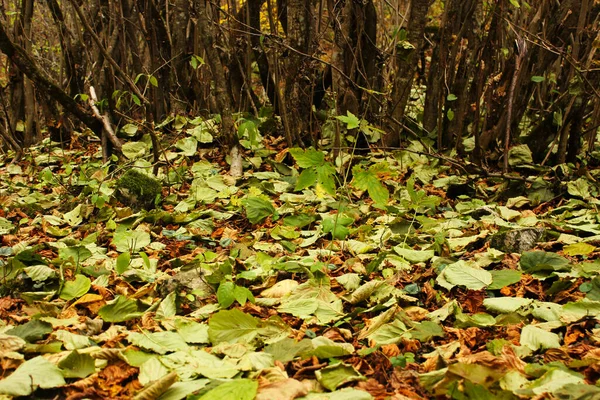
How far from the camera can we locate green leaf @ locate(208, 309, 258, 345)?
170 cm

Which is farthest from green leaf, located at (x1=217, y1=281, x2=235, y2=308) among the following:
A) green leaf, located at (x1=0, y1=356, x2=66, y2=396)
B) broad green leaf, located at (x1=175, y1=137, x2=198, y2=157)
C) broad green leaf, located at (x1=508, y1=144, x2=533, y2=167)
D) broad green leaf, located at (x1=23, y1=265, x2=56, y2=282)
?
broad green leaf, located at (x1=508, y1=144, x2=533, y2=167)

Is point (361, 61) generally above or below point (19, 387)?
above

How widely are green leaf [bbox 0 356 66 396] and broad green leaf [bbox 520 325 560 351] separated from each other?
1257 millimetres

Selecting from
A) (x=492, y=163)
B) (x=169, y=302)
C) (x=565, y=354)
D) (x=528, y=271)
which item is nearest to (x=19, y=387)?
(x=169, y=302)

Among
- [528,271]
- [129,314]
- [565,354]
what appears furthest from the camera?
[528,271]

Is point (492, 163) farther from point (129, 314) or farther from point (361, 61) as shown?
point (129, 314)

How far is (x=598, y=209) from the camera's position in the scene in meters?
2.89

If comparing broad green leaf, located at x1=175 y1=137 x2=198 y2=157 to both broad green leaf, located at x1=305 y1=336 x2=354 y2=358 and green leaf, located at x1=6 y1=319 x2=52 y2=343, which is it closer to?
green leaf, located at x1=6 y1=319 x2=52 y2=343

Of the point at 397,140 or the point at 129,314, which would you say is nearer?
the point at 129,314

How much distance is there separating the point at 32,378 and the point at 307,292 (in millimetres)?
957

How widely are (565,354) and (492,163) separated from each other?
2599mm

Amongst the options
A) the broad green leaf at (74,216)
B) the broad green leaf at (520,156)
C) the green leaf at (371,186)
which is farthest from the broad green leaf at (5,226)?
the broad green leaf at (520,156)

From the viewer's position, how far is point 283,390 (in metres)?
1.35

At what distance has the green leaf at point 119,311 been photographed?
5.97ft
